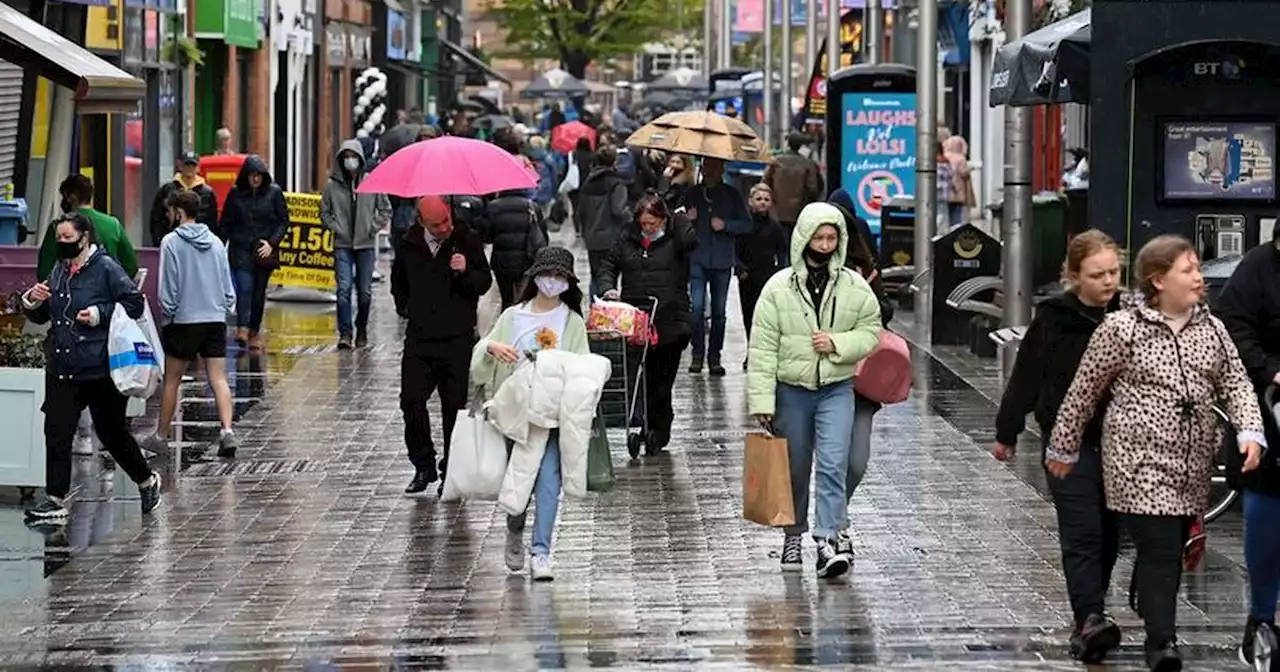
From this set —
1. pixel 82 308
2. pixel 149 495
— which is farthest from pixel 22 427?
pixel 82 308

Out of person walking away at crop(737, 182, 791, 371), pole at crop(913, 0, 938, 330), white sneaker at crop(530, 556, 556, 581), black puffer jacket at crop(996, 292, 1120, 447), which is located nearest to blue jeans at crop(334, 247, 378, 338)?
person walking away at crop(737, 182, 791, 371)

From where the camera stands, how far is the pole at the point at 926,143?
24156 mm

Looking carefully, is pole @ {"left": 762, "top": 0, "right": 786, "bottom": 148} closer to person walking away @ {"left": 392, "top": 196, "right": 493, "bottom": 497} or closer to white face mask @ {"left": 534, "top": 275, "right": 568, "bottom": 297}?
person walking away @ {"left": 392, "top": 196, "right": 493, "bottom": 497}

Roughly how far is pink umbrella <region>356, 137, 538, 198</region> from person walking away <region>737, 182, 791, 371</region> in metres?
5.21

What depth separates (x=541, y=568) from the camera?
A: 11297 mm

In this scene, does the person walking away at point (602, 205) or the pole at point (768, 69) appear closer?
the person walking away at point (602, 205)

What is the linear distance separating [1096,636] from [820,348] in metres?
2.36

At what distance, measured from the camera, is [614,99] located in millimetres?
118500

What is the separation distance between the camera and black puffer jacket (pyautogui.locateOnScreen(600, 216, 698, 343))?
1588 cm

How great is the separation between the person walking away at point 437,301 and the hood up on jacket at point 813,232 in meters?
2.97

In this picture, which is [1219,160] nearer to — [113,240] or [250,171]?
[113,240]

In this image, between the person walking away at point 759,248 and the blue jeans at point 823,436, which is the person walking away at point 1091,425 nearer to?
the blue jeans at point 823,436

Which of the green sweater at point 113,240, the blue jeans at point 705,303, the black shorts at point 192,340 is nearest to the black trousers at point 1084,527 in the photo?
the black shorts at point 192,340

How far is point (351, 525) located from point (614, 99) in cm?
10609
